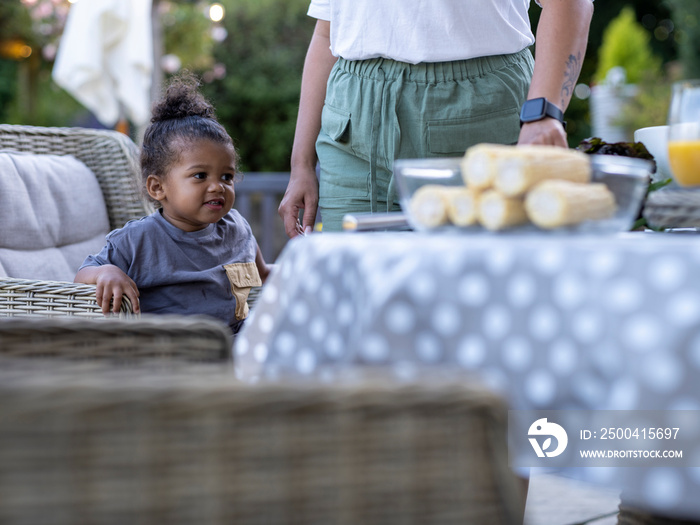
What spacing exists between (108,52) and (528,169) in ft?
14.7

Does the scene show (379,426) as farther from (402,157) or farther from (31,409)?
(402,157)

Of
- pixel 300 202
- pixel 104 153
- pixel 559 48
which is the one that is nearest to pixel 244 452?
pixel 559 48

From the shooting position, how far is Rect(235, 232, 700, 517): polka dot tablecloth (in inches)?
28.0

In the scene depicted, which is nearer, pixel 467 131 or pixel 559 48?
pixel 559 48

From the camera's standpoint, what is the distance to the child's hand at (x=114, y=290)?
167 cm

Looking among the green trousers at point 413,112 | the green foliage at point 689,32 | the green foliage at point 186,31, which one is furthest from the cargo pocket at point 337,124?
the green foliage at point 689,32

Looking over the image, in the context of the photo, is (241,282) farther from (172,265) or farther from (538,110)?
(538,110)

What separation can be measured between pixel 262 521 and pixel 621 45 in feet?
36.7

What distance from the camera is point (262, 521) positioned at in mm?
645

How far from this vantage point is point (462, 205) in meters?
0.92

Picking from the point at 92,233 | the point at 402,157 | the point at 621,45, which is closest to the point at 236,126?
the point at 621,45

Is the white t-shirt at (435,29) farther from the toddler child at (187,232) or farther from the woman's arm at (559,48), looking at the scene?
the toddler child at (187,232)
